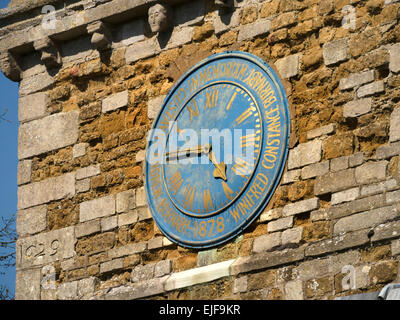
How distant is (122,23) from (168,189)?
1.82 m

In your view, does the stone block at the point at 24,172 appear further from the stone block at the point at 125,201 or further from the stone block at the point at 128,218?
the stone block at the point at 128,218

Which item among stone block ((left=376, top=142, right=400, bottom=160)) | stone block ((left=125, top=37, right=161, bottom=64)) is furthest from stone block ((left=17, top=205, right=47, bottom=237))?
stone block ((left=376, top=142, right=400, bottom=160))

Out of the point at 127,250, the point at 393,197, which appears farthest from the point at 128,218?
the point at 393,197

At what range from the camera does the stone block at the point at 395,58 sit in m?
12.9

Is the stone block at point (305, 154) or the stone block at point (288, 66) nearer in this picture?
the stone block at point (305, 154)

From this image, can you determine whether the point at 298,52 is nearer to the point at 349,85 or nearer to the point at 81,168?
the point at 349,85

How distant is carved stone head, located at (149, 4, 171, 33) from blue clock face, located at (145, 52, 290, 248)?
0.56 metres

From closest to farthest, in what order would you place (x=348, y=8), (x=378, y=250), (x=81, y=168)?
1. (x=378, y=250)
2. (x=348, y=8)
3. (x=81, y=168)

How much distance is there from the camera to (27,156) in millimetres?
15031

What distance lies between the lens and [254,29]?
13.8 m

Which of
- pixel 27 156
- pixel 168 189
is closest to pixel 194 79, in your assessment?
pixel 168 189

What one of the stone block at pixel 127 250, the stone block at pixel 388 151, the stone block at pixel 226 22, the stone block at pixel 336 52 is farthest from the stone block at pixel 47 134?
the stone block at pixel 388 151

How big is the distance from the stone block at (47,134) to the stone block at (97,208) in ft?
2.19

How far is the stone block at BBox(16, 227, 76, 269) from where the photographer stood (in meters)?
14.4
